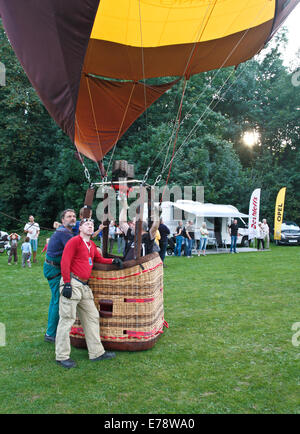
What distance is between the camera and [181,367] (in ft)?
12.3

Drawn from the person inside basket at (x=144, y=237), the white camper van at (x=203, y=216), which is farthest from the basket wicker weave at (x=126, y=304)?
the white camper van at (x=203, y=216)

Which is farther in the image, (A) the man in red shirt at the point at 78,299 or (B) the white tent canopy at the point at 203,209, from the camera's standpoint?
(B) the white tent canopy at the point at 203,209

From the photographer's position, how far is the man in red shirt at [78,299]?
3857 mm

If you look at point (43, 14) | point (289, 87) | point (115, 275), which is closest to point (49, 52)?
point (43, 14)

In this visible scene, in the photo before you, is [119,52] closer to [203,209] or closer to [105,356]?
[105,356]

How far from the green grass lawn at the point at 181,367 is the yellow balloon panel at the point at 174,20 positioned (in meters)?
4.34

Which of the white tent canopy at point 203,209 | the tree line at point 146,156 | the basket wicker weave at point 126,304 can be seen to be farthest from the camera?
the tree line at point 146,156

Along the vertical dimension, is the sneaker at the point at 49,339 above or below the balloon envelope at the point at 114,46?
below

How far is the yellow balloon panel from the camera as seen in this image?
509cm

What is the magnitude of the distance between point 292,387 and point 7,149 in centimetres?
2121

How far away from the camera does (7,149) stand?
21344 millimetres

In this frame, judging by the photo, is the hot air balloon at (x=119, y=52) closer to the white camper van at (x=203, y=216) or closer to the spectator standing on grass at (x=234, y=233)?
the white camper van at (x=203, y=216)

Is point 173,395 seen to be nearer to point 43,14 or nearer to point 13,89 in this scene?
point 43,14

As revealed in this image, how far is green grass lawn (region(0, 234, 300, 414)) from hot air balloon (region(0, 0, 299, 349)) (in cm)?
51
